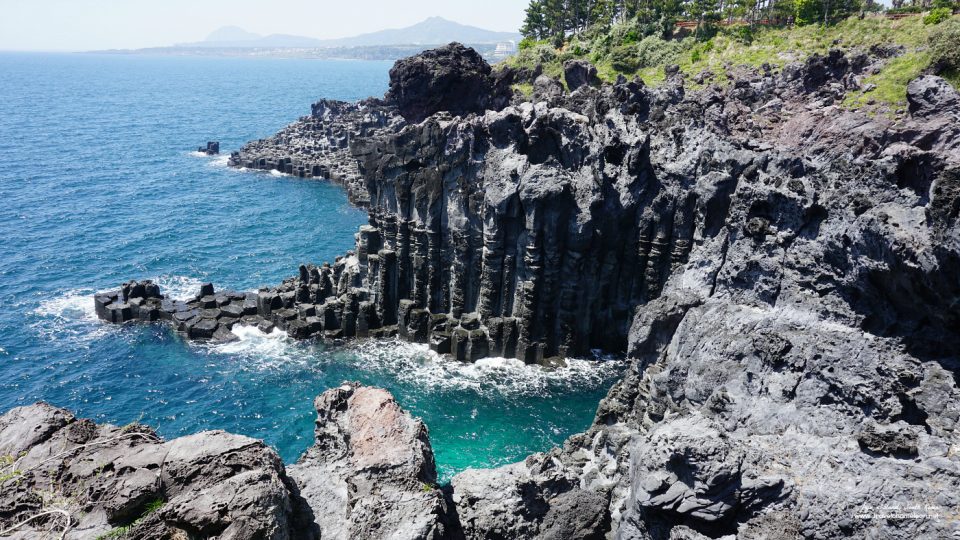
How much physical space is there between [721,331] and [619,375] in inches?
738

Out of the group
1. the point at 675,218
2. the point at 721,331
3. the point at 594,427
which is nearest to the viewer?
the point at 721,331

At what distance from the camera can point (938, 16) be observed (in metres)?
66.6

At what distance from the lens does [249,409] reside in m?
39.1

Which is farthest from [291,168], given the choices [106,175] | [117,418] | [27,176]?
[117,418]

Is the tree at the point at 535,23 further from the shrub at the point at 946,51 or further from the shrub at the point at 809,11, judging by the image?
the shrub at the point at 946,51

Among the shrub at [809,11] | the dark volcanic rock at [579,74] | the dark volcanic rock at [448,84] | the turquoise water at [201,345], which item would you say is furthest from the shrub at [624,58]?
the turquoise water at [201,345]

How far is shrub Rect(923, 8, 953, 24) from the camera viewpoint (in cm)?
6639

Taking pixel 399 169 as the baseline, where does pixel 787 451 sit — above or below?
below

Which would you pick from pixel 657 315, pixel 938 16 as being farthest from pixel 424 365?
pixel 938 16

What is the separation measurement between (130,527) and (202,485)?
5.70 ft

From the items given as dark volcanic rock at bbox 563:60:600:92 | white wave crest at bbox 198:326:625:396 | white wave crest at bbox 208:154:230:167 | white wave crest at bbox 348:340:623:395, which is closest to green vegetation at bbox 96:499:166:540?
white wave crest at bbox 198:326:625:396

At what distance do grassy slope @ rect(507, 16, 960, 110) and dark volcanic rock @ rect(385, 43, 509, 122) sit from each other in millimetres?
8255

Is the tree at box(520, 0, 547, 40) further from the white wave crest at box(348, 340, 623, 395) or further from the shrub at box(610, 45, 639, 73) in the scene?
the white wave crest at box(348, 340, 623, 395)

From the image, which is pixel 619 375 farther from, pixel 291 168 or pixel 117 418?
A: pixel 291 168
